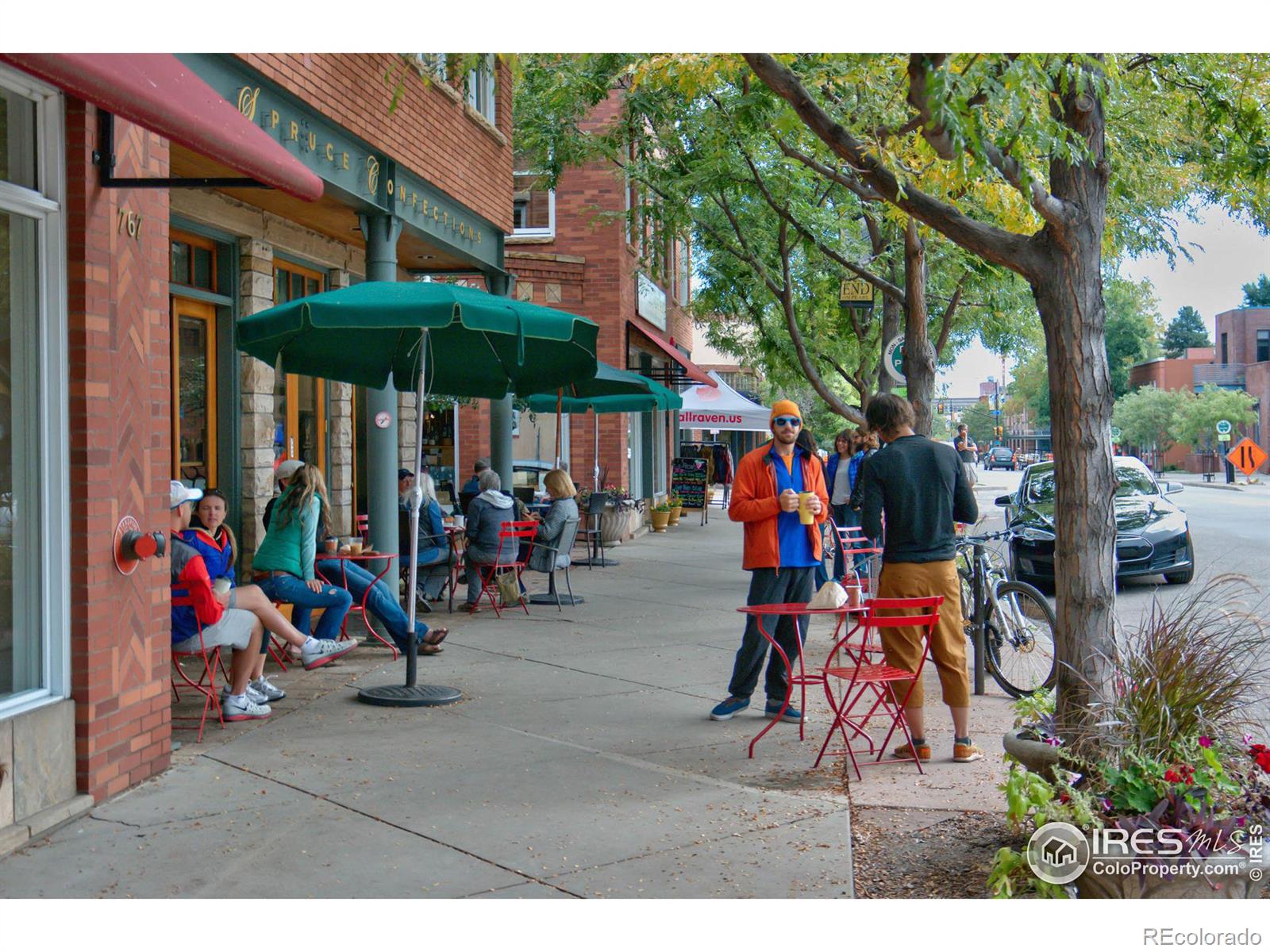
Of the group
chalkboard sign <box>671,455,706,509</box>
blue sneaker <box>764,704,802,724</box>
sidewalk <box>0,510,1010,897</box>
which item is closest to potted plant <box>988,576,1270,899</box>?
sidewalk <box>0,510,1010,897</box>

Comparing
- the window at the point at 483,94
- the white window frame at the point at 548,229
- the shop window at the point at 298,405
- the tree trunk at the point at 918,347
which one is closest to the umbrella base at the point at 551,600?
the shop window at the point at 298,405

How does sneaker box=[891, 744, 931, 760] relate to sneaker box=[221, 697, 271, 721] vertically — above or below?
below

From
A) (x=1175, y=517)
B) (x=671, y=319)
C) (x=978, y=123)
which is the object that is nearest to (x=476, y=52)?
(x=978, y=123)

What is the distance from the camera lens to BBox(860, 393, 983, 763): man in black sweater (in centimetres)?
651

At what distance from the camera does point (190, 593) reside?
6.81 m

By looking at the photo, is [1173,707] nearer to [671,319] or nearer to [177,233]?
[177,233]

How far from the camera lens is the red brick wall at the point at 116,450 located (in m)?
5.43

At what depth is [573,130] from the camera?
18594mm

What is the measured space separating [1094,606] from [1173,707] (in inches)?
28.4

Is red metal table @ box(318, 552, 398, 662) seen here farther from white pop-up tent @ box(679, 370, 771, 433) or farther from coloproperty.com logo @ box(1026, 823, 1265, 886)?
white pop-up tent @ box(679, 370, 771, 433)

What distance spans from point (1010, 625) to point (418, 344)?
15.4ft

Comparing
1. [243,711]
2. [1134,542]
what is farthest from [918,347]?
A: [243,711]

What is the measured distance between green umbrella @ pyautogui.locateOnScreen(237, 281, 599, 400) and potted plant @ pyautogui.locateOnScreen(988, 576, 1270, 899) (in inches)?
158

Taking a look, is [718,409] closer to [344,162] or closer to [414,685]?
[344,162]
